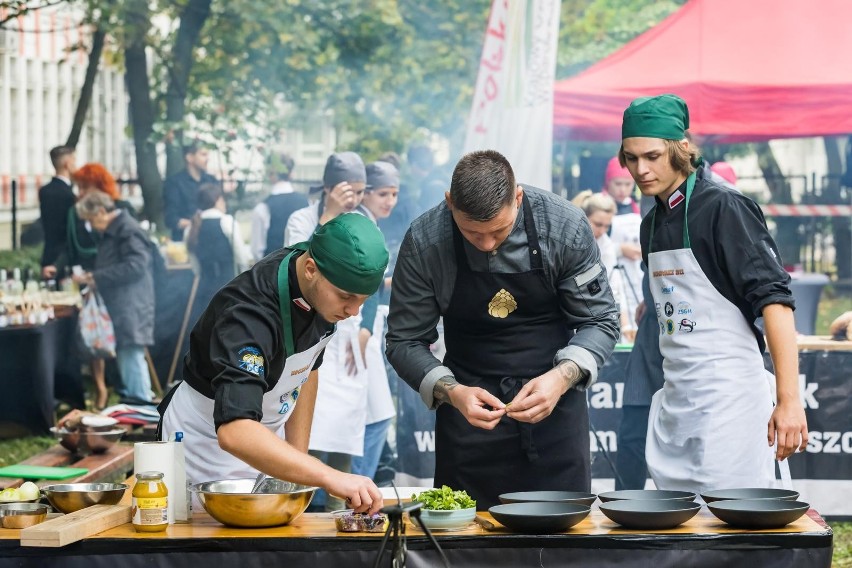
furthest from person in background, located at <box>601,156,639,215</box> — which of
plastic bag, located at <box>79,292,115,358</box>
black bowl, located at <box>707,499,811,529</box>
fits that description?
black bowl, located at <box>707,499,811,529</box>

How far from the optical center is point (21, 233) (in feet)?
40.3

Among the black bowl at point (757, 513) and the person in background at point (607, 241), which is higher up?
the person in background at point (607, 241)

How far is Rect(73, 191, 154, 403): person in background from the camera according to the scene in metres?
9.24

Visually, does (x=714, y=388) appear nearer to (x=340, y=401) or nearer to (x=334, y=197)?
(x=340, y=401)

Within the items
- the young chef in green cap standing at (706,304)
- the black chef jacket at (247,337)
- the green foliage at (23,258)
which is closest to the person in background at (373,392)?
the young chef in green cap standing at (706,304)

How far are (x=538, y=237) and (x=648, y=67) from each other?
6.70 meters

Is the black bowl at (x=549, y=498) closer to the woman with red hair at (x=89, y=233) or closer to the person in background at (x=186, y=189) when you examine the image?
the woman with red hair at (x=89, y=233)

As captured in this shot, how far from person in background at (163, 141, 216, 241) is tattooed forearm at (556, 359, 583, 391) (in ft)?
28.1

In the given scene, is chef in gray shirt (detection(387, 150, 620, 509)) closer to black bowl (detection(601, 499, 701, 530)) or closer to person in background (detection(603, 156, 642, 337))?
black bowl (detection(601, 499, 701, 530))

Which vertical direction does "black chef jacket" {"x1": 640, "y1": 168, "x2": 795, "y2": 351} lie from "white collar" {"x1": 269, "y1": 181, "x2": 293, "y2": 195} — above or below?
below

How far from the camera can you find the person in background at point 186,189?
38.2 feet

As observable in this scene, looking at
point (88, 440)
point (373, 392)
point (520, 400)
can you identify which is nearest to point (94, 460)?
point (88, 440)

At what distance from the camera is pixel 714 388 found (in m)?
3.51

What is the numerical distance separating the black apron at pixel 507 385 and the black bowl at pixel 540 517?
1.99 feet
